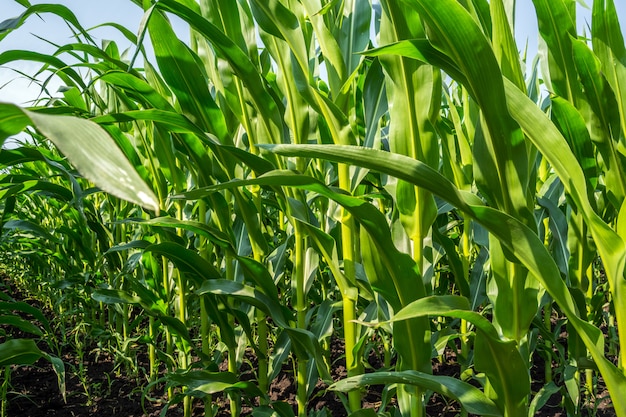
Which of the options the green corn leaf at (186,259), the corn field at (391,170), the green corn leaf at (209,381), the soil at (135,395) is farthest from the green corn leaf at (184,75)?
the soil at (135,395)

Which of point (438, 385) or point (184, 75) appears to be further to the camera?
point (184, 75)

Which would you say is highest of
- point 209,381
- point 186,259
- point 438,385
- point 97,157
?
point 97,157

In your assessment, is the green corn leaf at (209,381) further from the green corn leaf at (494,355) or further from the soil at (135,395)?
the green corn leaf at (494,355)

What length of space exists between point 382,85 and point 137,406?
1.45m

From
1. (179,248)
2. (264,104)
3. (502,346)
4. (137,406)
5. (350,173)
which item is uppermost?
(264,104)

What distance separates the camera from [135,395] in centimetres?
196

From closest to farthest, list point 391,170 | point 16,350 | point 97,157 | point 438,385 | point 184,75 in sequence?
point 97,157 < point 391,170 < point 438,385 < point 16,350 < point 184,75

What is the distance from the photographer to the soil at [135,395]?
65.1 inches

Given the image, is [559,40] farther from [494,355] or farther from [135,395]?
[135,395]

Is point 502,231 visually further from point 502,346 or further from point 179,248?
point 179,248

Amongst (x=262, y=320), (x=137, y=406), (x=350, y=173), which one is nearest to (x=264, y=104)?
(x=350, y=173)

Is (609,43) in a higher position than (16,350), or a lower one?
higher

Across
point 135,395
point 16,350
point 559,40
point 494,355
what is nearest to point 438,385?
point 494,355

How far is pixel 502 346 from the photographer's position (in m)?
0.75
